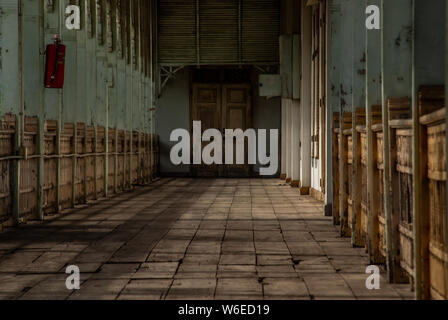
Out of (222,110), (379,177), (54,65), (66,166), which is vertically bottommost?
(379,177)

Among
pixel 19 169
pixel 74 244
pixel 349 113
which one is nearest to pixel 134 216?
pixel 19 169

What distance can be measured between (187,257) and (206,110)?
658 inches

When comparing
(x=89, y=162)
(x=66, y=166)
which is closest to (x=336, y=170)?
(x=66, y=166)

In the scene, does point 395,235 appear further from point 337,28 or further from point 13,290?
point 337,28

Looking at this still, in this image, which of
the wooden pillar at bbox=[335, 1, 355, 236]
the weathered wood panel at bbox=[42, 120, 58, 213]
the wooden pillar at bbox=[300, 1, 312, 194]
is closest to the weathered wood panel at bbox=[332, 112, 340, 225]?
the wooden pillar at bbox=[335, 1, 355, 236]

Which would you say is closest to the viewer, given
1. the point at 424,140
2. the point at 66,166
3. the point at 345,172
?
the point at 424,140

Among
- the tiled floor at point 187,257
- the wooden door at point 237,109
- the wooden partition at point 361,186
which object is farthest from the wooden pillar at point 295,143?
the wooden partition at point 361,186

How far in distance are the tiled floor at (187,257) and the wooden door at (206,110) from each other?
11832 mm

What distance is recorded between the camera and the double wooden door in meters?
22.4

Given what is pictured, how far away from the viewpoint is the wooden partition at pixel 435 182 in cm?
357

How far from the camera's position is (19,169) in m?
8.61

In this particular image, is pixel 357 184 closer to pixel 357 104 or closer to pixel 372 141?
pixel 357 104

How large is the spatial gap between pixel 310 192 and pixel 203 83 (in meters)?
9.38

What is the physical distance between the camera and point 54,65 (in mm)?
9617
